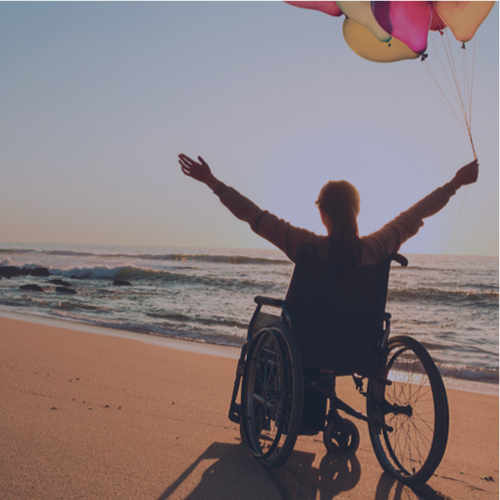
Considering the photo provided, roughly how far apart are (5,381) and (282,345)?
207 centimetres

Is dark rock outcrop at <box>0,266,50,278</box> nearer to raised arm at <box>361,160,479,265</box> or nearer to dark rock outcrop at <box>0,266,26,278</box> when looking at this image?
dark rock outcrop at <box>0,266,26,278</box>

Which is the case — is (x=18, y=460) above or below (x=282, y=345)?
below

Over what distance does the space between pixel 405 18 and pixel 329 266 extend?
1.50 meters

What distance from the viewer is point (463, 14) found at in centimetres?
244

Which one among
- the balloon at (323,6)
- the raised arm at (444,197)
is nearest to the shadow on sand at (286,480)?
the raised arm at (444,197)

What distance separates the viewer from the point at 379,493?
1.79 meters

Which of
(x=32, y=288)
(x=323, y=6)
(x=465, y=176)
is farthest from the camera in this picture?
(x=32, y=288)

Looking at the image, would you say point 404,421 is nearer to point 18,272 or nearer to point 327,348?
point 327,348

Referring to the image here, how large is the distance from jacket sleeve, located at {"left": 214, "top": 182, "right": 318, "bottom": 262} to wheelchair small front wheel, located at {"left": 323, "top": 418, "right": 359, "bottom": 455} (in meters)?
0.91

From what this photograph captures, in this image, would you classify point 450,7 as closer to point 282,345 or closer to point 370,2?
point 370,2

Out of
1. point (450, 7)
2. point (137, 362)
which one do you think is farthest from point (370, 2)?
point (137, 362)

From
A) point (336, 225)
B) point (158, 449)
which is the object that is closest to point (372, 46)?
point (336, 225)

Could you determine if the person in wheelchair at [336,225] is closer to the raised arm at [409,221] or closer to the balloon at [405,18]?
the raised arm at [409,221]

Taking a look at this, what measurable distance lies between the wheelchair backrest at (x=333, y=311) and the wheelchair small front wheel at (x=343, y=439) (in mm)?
421
